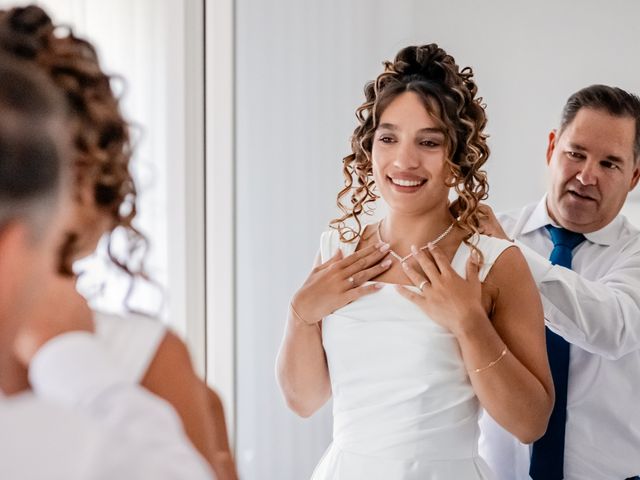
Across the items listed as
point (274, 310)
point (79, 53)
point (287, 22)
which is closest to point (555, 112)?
point (287, 22)

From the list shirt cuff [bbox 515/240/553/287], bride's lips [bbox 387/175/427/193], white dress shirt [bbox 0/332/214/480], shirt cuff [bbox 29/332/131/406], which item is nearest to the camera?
white dress shirt [bbox 0/332/214/480]

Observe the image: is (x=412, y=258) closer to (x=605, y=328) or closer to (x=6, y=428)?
(x=605, y=328)

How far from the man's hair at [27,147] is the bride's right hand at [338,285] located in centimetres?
109

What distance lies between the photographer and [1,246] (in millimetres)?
578

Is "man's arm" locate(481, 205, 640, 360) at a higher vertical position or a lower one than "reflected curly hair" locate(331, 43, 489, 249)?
lower

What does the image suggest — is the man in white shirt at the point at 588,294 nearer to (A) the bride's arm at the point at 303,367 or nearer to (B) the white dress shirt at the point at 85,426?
(A) the bride's arm at the point at 303,367

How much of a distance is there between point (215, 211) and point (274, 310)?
412 millimetres

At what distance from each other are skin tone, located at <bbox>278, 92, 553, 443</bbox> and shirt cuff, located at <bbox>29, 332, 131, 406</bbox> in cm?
100

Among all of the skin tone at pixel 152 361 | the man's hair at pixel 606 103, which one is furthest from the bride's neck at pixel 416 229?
the skin tone at pixel 152 361

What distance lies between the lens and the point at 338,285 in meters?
1.70

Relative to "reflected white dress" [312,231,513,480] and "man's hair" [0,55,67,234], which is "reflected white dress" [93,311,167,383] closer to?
"man's hair" [0,55,67,234]

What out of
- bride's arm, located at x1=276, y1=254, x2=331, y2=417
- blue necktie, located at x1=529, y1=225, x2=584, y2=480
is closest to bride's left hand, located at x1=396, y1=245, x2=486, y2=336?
bride's arm, located at x1=276, y1=254, x2=331, y2=417

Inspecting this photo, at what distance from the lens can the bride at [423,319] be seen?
1.62 m

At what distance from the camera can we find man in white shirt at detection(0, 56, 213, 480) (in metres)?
0.52
